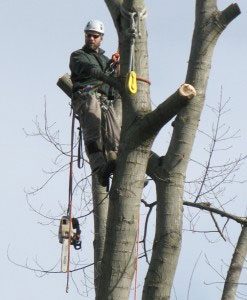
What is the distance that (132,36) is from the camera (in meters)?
4.60

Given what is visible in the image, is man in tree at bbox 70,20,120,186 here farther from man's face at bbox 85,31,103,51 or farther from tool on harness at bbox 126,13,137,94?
tool on harness at bbox 126,13,137,94

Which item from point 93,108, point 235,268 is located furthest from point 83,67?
point 235,268

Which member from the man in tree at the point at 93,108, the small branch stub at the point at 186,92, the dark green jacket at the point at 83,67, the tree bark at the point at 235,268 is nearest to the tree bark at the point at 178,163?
the small branch stub at the point at 186,92

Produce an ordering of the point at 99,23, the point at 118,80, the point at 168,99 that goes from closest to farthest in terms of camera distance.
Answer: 1. the point at 168,99
2. the point at 118,80
3. the point at 99,23

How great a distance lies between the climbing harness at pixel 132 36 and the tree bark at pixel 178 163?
0.66m

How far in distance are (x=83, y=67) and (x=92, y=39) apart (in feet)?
1.59

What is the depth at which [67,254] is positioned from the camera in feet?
17.6

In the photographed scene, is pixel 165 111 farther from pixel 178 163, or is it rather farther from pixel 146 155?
pixel 178 163

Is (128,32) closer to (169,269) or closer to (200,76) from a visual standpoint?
(200,76)

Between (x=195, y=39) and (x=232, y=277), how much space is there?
2185 millimetres

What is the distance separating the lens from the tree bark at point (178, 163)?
481 centimetres

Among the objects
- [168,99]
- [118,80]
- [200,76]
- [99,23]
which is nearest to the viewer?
[168,99]

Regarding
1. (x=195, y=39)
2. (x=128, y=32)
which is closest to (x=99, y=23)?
(x=195, y=39)

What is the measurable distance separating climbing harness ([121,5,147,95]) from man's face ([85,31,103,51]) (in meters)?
1.79
